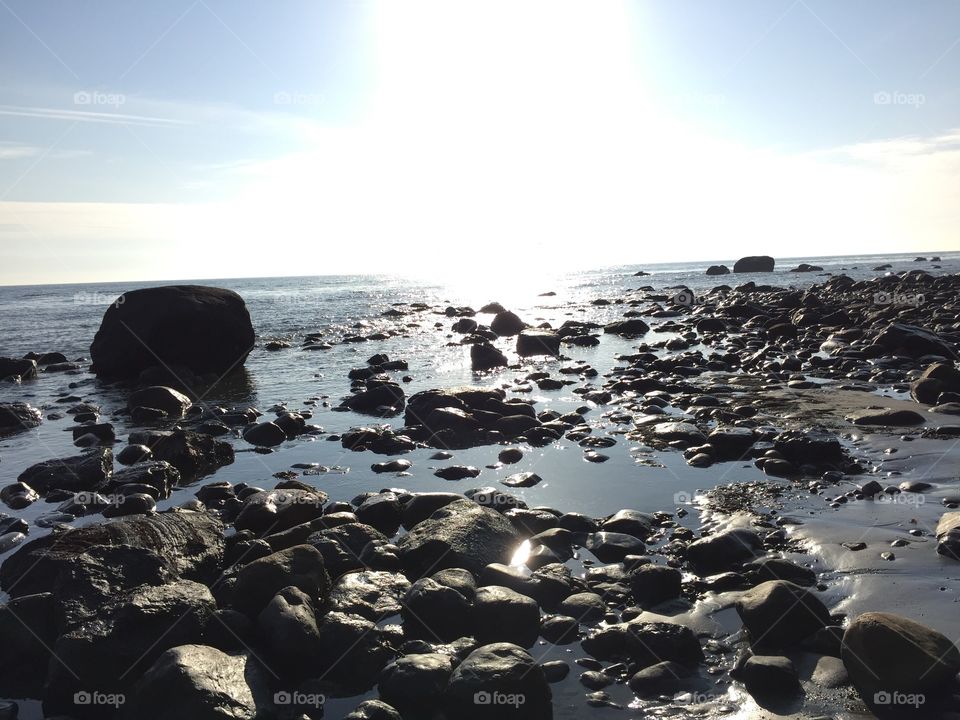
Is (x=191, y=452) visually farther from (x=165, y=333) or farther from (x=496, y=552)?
(x=165, y=333)

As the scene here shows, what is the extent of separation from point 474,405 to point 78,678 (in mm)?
8401

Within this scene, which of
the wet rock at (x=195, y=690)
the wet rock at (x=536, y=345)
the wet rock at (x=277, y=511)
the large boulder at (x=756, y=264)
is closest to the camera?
the wet rock at (x=195, y=690)

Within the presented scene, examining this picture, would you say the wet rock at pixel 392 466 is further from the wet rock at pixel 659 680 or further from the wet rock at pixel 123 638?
the wet rock at pixel 659 680

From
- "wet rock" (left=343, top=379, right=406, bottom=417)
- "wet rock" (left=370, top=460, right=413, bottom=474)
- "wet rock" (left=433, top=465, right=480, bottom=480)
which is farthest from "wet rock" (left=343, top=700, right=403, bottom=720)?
"wet rock" (left=343, top=379, right=406, bottom=417)

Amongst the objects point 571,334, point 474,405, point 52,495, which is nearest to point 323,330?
point 571,334

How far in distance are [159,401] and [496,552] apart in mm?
10620

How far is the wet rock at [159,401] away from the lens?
1359 cm

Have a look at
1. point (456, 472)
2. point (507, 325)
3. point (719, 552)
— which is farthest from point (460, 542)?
point (507, 325)

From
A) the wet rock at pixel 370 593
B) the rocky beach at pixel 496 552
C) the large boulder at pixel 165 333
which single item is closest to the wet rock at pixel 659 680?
the rocky beach at pixel 496 552

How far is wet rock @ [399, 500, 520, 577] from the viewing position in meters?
5.84

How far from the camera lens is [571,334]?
2561cm

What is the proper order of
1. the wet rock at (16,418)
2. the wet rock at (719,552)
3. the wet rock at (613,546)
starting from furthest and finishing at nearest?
the wet rock at (16,418) < the wet rock at (613,546) < the wet rock at (719,552)

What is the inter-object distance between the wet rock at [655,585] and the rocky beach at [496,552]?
0.06ft

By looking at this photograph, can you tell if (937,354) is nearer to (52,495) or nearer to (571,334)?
(571,334)
